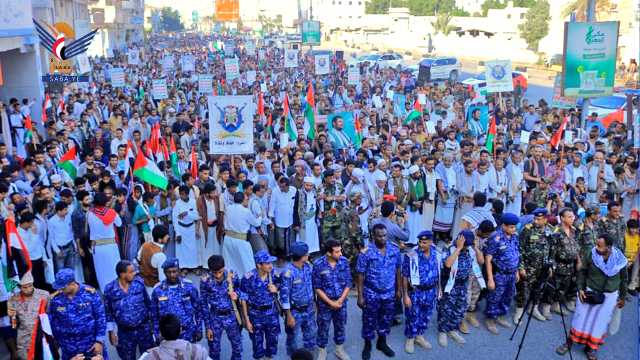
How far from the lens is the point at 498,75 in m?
16.3

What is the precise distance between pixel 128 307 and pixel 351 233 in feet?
10.7

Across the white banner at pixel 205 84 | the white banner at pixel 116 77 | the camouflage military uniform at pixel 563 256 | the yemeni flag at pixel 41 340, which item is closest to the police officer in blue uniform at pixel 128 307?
the yemeni flag at pixel 41 340

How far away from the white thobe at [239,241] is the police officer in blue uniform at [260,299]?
1726 millimetres

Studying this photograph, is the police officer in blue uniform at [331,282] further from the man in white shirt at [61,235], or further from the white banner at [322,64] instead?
the white banner at [322,64]

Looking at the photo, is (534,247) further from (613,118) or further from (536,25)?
(536,25)

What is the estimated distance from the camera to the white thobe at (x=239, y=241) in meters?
7.82

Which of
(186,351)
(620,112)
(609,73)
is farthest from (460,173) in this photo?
(620,112)

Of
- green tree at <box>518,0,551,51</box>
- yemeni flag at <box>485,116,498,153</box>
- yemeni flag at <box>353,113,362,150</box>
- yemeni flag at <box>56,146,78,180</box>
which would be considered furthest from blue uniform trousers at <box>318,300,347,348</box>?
green tree at <box>518,0,551,51</box>

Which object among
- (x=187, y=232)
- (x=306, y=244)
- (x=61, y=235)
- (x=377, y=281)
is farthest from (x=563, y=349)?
(x=61, y=235)

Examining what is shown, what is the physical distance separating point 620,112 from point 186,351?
16021mm

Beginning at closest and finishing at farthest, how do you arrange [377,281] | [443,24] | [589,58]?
[377,281] < [589,58] < [443,24]

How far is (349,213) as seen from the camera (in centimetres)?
812

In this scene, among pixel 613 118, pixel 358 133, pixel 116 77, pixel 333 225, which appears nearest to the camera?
pixel 333 225

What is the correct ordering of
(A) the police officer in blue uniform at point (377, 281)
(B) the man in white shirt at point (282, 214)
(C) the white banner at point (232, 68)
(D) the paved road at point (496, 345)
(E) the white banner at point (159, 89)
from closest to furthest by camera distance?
(A) the police officer in blue uniform at point (377, 281) → (D) the paved road at point (496, 345) → (B) the man in white shirt at point (282, 214) → (E) the white banner at point (159, 89) → (C) the white banner at point (232, 68)
